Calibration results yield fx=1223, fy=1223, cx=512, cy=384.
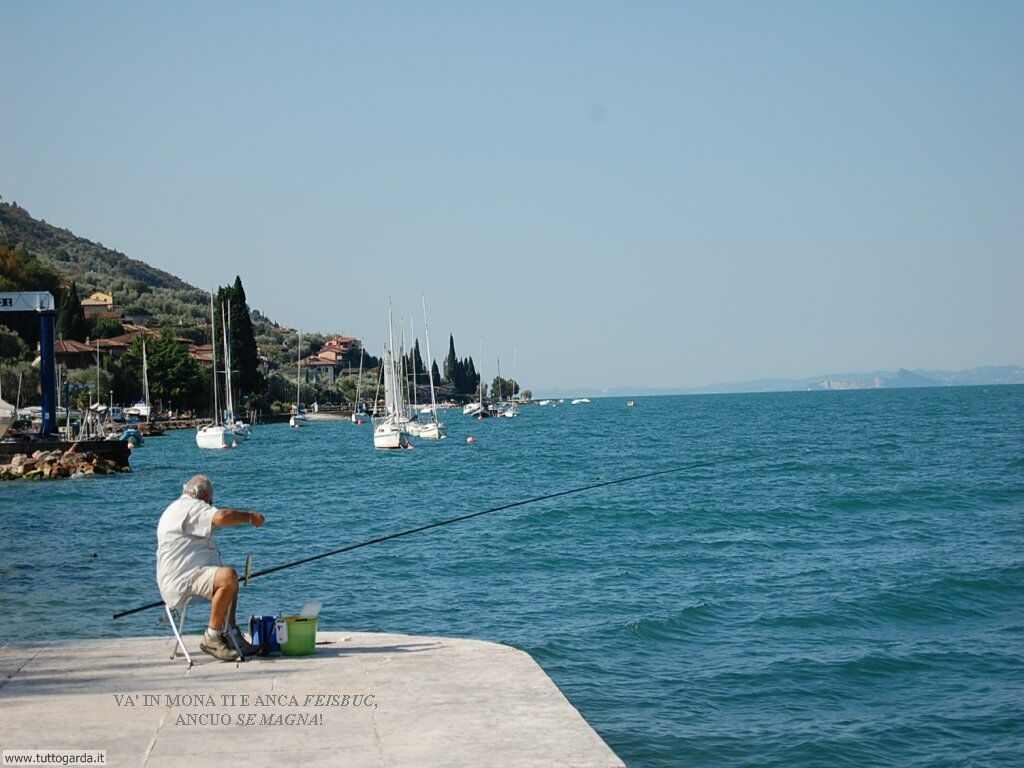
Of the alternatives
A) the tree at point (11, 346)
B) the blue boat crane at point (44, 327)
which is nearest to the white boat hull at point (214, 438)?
the tree at point (11, 346)

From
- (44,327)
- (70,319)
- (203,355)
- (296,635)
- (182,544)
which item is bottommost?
(296,635)

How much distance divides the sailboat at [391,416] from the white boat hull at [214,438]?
31.2ft

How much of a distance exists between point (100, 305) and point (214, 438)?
84833mm

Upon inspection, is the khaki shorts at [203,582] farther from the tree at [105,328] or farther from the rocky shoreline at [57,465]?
the tree at [105,328]

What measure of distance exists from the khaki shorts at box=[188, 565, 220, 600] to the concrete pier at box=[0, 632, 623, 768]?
0.55 metres

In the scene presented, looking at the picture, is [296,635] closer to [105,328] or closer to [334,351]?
[105,328]

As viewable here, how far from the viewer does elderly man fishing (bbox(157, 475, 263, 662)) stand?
9203mm

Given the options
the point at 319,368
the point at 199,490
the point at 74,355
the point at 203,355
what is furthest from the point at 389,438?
the point at 319,368

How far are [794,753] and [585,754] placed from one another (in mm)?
3575

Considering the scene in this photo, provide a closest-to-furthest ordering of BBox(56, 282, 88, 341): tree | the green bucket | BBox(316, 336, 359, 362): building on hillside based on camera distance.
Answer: the green bucket < BBox(56, 282, 88, 341): tree < BBox(316, 336, 359, 362): building on hillside

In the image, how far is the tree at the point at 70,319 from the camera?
113 metres

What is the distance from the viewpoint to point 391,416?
A: 77.2 meters

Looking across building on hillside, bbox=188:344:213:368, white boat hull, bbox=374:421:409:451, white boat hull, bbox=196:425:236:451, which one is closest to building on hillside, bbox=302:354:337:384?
building on hillside, bbox=188:344:213:368

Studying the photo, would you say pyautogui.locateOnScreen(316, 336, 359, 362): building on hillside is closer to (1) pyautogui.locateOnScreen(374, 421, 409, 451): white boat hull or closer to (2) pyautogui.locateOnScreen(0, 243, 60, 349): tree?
(2) pyautogui.locateOnScreen(0, 243, 60, 349): tree
